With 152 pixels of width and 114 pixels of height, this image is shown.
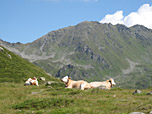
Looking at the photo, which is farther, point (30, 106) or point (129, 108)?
point (30, 106)

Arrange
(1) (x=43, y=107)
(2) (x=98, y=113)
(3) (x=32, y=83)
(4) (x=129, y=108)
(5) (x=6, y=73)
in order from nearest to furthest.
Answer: (2) (x=98, y=113) → (4) (x=129, y=108) → (1) (x=43, y=107) → (3) (x=32, y=83) → (5) (x=6, y=73)

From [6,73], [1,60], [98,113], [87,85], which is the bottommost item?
[98,113]

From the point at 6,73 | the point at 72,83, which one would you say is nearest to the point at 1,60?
the point at 6,73

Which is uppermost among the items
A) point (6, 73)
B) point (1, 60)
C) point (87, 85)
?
point (1, 60)

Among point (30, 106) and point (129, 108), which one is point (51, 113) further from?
point (129, 108)

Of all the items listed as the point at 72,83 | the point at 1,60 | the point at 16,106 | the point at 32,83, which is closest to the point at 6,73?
the point at 1,60

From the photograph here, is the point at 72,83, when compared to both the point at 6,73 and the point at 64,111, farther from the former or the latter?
the point at 6,73

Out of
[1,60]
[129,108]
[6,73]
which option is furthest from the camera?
[1,60]

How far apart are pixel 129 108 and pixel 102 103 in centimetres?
302

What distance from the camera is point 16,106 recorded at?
54.5 feet

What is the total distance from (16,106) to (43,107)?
2207mm

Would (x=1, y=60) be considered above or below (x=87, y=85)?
above

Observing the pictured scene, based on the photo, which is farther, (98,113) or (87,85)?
(87,85)

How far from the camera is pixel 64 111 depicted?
1342 centimetres
